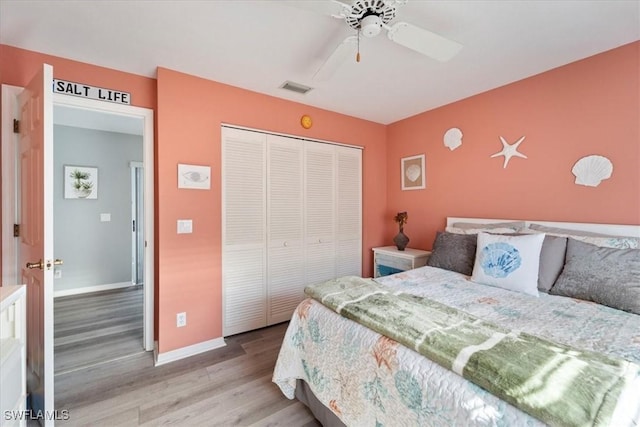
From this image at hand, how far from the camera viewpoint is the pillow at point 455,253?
7.45ft

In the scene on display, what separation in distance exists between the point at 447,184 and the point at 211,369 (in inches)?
115

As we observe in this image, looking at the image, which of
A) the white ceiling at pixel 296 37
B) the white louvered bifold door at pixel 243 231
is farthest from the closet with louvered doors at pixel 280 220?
the white ceiling at pixel 296 37

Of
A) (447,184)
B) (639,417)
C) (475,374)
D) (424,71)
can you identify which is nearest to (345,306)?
(475,374)

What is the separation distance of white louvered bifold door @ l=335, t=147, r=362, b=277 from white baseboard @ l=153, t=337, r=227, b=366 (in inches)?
60.1

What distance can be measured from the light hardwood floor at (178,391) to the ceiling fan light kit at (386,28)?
7.36ft

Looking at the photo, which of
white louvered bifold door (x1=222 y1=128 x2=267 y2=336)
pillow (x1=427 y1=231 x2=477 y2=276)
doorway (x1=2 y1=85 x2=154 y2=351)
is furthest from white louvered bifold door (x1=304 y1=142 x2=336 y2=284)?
doorway (x1=2 y1=85 x2=154 y2=351)

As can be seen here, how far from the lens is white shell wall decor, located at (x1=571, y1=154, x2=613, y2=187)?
197cm

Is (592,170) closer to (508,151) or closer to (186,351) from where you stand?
(508,151)

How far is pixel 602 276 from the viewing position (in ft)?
5.25

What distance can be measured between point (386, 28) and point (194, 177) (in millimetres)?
1833

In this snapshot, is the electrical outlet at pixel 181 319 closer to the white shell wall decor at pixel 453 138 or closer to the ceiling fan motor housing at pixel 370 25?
the ceiling fan motor housing at pixel 370 25

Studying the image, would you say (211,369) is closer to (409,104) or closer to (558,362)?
(558,362)

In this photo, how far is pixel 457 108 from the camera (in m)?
2.89

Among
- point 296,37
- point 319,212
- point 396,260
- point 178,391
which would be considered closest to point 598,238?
point 396,260
